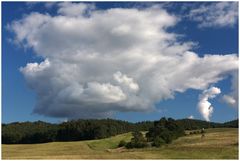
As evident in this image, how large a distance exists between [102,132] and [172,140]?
8305 centimetres

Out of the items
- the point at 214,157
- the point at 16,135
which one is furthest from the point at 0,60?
the point at 16,135

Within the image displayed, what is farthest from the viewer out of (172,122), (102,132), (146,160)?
(102,132)

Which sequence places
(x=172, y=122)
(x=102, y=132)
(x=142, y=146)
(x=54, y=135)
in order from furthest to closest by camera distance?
1. (x=54, y=135)
2. (x=102, y=132)
3. (x=172, y=122)
4. (x=142, y=146)

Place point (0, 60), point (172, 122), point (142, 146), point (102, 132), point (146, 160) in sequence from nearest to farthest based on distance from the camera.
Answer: point (0, 60)
point (146, 160)
point (142, 146)
point (172, 122)
point (102, 132)

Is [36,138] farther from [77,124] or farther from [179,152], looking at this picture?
[179,152]

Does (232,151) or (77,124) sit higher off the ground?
(77,124)

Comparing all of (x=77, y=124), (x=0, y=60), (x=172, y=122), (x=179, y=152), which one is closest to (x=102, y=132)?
(x=77, y=124)

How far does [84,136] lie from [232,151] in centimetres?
12350

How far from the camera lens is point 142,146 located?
281 ft

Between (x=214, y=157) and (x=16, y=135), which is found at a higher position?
(x=16, y=135)

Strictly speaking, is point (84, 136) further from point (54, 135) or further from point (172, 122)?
point (172, 122)

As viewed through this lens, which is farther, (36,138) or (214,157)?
(36,138)

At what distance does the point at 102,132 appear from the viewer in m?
169

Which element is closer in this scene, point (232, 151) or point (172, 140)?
point (232, 151)
